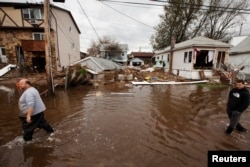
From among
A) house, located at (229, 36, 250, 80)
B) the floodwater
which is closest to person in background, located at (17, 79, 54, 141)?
the floodwater

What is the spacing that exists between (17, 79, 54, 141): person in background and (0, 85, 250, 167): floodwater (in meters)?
0.50

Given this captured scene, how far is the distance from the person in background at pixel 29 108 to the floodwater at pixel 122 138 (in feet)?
1.64

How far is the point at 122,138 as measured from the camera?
4238 mm

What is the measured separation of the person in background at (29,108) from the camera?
11.6 ft

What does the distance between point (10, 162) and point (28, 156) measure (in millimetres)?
330

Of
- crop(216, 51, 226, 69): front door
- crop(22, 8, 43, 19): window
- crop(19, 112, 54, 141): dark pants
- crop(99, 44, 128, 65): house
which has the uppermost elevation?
crop(22, 8, 43, 19): window

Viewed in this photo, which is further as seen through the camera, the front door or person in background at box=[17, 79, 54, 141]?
the front door

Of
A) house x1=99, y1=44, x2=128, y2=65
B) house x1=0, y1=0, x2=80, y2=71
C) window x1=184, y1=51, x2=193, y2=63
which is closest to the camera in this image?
window x1=184, y1=51, x2=193, y2=63

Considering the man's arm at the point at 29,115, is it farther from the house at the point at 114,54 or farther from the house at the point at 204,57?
the house at the point at 114,54

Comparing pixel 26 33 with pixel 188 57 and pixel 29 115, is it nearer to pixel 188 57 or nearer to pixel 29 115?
pixel 29 115

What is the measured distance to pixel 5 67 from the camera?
16.9m

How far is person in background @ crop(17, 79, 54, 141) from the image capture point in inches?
140

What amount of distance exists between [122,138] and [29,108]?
98.2 inches

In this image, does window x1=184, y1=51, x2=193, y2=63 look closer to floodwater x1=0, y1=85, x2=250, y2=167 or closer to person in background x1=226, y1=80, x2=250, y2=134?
floodwater x1=0, y1=85, x2=250, y2=167
